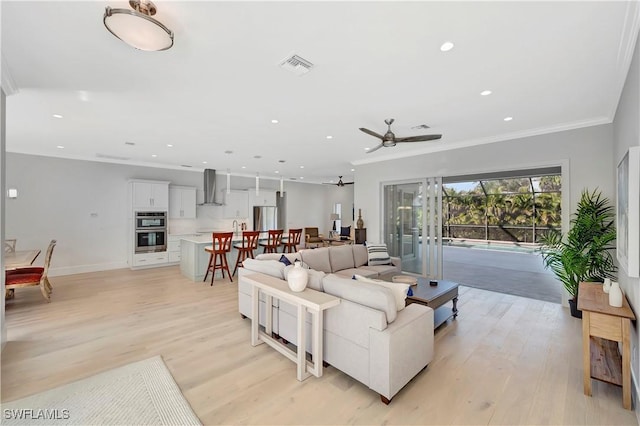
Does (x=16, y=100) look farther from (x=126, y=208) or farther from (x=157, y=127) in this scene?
(x=126, y=208)

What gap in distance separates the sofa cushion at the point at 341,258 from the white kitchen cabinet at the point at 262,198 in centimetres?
518

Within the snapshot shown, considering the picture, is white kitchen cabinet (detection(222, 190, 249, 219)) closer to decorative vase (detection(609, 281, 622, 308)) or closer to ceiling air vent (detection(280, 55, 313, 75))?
ceiling air vent (detection(280, 55, 313, 75))

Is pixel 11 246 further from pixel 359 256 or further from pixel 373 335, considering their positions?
pixel 373 335

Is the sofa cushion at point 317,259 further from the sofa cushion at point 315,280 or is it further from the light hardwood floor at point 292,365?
the sofa cushion at point 315,280

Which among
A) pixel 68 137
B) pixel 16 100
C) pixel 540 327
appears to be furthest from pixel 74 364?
pixel 540 327

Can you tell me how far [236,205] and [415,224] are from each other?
228 inches

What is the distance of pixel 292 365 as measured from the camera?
2.61m

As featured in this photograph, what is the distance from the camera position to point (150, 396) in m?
2.15

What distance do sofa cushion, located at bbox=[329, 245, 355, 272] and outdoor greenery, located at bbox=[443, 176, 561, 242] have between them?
8303mm

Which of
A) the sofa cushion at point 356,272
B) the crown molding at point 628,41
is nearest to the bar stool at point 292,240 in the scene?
the sofa cushion at point 356,272

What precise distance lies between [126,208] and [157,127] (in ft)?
12.7

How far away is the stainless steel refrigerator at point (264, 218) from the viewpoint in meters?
9.64

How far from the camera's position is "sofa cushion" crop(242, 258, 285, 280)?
3210 mm

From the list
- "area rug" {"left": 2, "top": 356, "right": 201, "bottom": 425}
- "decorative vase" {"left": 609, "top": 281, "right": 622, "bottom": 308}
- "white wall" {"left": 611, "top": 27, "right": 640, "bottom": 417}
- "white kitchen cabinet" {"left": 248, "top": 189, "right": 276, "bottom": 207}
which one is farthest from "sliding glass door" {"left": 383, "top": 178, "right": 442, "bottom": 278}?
"area rug" {"left": 2, "top": 356, "right": 201, "bottom": 425}
